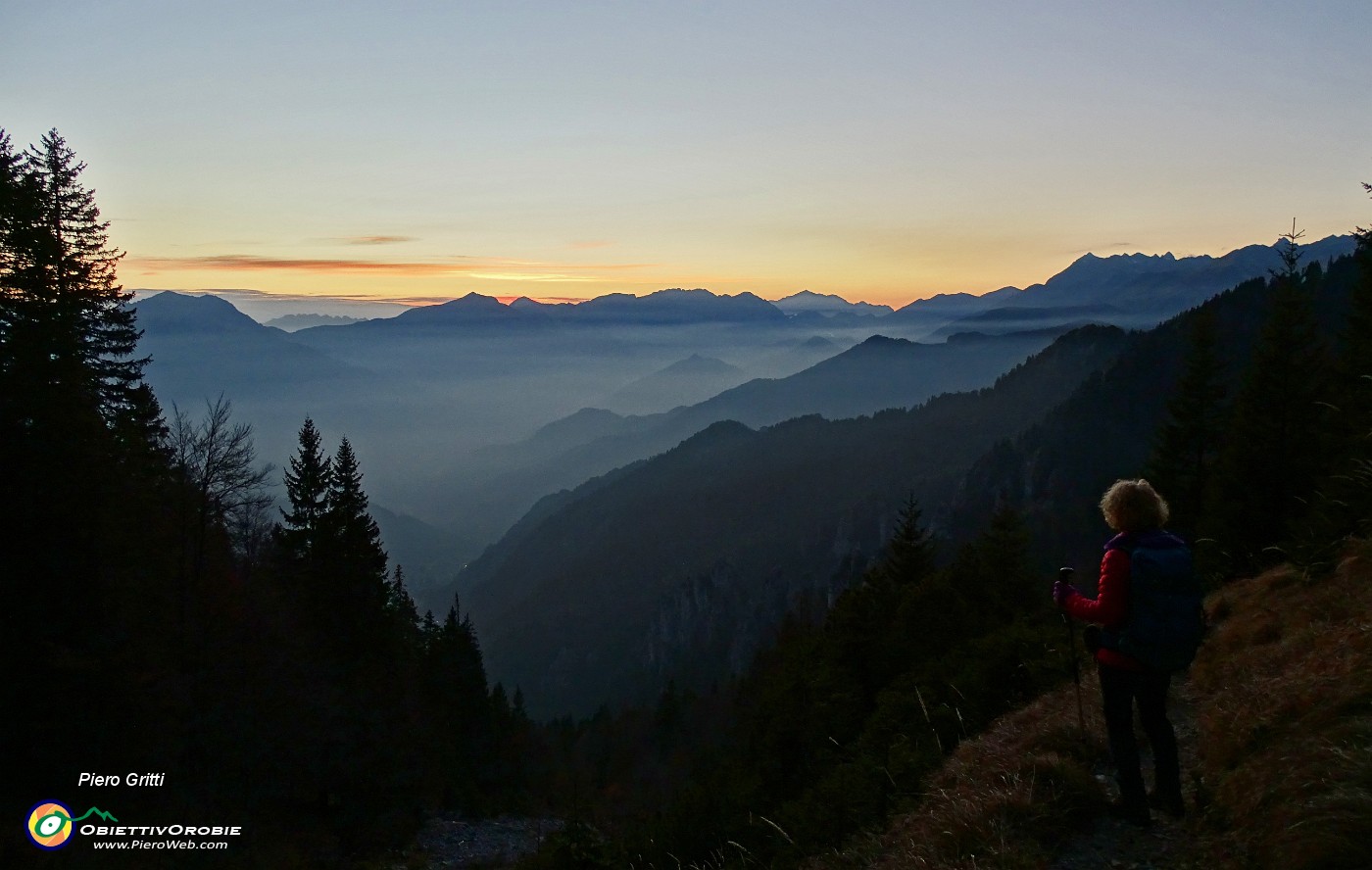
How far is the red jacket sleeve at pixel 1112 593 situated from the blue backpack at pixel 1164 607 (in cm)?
5

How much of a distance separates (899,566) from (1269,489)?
43.9 feet

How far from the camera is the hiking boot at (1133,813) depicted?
532 cm

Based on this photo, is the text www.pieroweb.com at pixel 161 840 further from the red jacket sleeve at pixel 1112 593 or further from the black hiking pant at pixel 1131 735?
the red jacket sleeve at pixel 1112 593

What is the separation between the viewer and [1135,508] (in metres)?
5.18

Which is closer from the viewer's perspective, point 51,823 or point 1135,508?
point 1135,508

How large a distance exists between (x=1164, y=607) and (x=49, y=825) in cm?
1878

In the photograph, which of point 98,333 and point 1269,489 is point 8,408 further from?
point 1269,489

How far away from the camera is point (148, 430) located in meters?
24.1

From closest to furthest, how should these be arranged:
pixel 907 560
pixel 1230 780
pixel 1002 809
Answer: pixel 1230 780, pixel 1002 809, pixel 907 560

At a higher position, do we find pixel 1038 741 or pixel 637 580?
pixel 1038 741

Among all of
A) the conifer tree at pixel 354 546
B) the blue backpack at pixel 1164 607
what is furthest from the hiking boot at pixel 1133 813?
the conifer tree at pixel 354 546

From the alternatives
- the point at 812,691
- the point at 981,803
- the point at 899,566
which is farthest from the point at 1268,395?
the point at 981,803

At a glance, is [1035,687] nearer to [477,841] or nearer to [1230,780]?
[1230,780]

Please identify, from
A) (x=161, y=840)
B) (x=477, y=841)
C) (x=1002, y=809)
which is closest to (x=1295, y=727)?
(x=1002, y=809)
